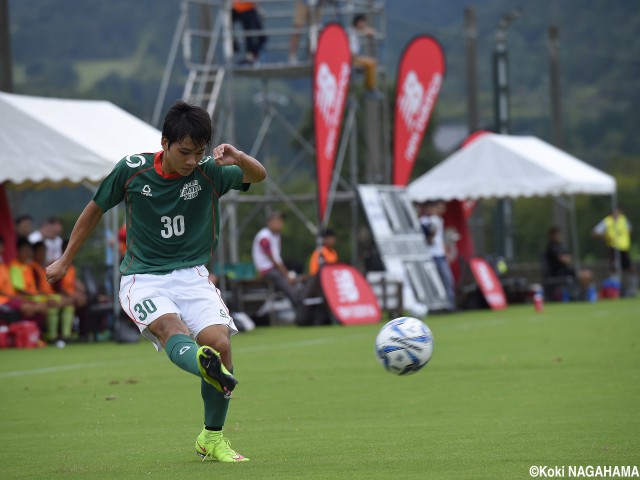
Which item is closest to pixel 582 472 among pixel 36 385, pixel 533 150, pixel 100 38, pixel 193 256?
pixel 193 256

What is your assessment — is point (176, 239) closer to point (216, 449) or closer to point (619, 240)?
point (216, 449)

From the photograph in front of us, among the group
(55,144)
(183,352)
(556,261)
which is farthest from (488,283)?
(183,352)

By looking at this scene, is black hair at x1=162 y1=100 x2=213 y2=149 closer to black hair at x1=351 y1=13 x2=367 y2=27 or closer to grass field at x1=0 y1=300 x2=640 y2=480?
grass field at x1=0 y1=300 x2=640 y2=480

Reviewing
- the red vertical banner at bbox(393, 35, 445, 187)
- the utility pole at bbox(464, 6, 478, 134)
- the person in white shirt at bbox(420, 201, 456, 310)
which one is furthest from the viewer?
the utility pole at bbox(464, 6, 478, 134)

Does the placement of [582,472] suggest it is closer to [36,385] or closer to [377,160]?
[36,385]

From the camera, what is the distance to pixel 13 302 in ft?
63.8

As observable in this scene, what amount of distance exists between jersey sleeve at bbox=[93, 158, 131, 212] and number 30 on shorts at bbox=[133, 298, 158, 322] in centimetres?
65

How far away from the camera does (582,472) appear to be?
696 cm

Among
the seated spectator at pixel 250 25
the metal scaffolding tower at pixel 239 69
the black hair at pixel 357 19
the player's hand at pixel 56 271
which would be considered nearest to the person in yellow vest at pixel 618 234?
the metal scaffolding tower at pixel 239 69

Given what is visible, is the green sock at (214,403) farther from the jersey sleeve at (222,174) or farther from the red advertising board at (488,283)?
the red advertising board at (488,283)

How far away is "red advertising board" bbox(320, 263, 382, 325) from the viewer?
23.2 meters

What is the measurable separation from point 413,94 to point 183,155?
20.4 m

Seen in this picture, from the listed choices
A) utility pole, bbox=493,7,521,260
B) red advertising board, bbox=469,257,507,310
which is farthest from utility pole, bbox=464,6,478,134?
red advertising board, bbox=469,257,507,310

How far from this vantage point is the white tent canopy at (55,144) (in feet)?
62.3
